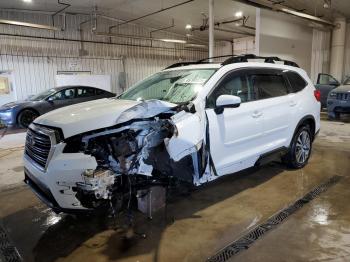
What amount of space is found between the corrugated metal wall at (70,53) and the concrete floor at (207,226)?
921cm

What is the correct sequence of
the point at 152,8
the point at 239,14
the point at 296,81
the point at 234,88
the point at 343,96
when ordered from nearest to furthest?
the point at 234,88 → the point at 296,81 → the point at 343,96 → the point at 152,8 → the point at 239,14

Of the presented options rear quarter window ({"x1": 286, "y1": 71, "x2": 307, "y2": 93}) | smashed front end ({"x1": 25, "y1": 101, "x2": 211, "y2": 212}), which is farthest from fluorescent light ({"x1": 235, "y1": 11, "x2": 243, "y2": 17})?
smashed front end ({"x1": 25, "y1": 101, "x2": 211, "y2": 212})

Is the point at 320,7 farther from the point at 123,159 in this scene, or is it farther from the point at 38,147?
the point at 38,147

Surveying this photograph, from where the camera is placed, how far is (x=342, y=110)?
8.94 meters

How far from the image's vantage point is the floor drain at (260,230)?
7.93 ft

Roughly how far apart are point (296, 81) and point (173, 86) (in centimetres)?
208

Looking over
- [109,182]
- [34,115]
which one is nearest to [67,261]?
[109,182]

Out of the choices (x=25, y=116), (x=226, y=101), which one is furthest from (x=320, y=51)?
(x=25, y=116)

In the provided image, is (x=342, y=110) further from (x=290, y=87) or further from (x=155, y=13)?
(x=155, y=13)

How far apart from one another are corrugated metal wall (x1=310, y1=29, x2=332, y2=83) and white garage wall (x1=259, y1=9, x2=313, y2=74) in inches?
7.5

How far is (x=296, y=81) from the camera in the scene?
4352 mm

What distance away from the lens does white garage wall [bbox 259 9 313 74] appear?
33.6 feet

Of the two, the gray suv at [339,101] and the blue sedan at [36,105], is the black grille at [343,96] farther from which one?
the blue sedan at [36,105]

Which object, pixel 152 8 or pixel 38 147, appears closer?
pixel 38 147
